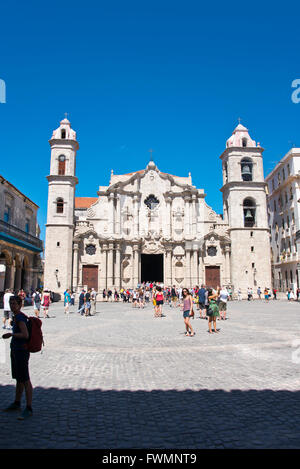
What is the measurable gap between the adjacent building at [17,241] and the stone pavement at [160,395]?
19.9 meters

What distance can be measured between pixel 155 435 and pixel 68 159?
3528cm

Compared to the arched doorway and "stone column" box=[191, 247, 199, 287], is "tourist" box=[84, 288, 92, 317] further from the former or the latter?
"stone column" box=[191, 247, 199, 287]

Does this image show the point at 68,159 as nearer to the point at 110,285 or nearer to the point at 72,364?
the point at 110,285

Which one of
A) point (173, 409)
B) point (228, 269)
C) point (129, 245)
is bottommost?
point (173, 409)

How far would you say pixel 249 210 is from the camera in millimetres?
37688

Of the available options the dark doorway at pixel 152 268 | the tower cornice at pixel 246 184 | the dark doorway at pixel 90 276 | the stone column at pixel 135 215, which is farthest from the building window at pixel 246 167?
the dark doorway at pixel 90 276

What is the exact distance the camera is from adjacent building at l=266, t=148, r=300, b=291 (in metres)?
39.0

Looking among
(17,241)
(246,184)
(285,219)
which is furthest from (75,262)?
(285,219)

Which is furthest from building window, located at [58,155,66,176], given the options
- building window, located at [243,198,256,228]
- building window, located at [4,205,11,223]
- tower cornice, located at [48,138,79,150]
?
building window, located at [243,198,256,228]

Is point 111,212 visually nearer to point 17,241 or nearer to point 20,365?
point 17,241

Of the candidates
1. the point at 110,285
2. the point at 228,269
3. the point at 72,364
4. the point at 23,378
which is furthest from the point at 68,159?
the point at 23,378

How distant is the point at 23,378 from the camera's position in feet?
16.0

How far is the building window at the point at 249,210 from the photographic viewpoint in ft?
123

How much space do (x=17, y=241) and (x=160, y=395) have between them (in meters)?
25.8
